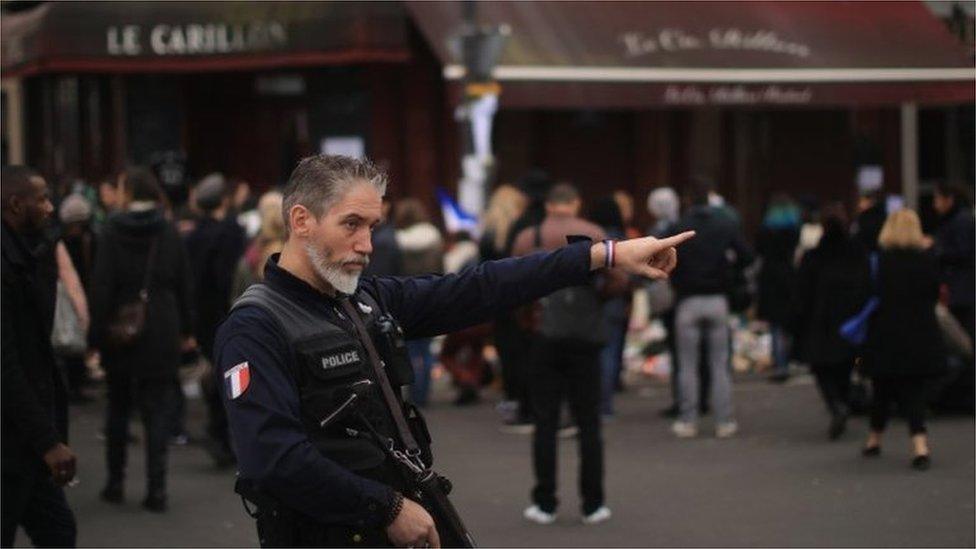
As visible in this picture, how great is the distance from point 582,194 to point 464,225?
164 inches

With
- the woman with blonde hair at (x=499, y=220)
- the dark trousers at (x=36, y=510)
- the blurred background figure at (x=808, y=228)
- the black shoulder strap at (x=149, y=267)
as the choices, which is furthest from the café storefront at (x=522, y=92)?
the dark trousers at (x=36, y=510)

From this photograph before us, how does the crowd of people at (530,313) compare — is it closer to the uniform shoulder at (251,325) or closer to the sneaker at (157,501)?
the sneaker at (157,501)

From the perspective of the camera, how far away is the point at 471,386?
48.0 ft

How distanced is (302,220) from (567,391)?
17.8ft

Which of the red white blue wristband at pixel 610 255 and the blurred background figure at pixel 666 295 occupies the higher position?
the red white blue wristband at pixel 610 255

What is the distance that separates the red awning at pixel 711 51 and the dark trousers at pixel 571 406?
8.92 meters

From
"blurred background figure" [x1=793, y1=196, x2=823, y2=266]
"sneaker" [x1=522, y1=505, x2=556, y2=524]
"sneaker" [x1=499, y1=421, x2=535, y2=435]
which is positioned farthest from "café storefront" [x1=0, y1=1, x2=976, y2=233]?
"sneaker" [x1=522, y1=505, x2=556, y2=524]

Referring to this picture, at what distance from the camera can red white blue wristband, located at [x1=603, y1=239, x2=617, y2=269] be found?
4645 mm

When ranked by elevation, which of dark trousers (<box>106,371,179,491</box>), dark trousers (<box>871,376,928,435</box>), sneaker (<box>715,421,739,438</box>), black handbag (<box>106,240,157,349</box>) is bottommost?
sneaker (<box>715,421,739,438</box>)

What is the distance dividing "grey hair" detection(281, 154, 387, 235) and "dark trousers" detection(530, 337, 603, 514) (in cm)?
521

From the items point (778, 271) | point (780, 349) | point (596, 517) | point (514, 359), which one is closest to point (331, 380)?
point (596, 517)

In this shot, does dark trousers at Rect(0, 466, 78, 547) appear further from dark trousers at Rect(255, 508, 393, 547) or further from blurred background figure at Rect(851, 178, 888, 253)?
blurred background figure at Rect(851, 178, 888, 253)

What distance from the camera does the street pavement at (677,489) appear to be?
364 inches

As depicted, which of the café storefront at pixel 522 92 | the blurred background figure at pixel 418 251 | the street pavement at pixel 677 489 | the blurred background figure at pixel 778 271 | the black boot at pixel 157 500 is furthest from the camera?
the café storefront at pixel 522 92
